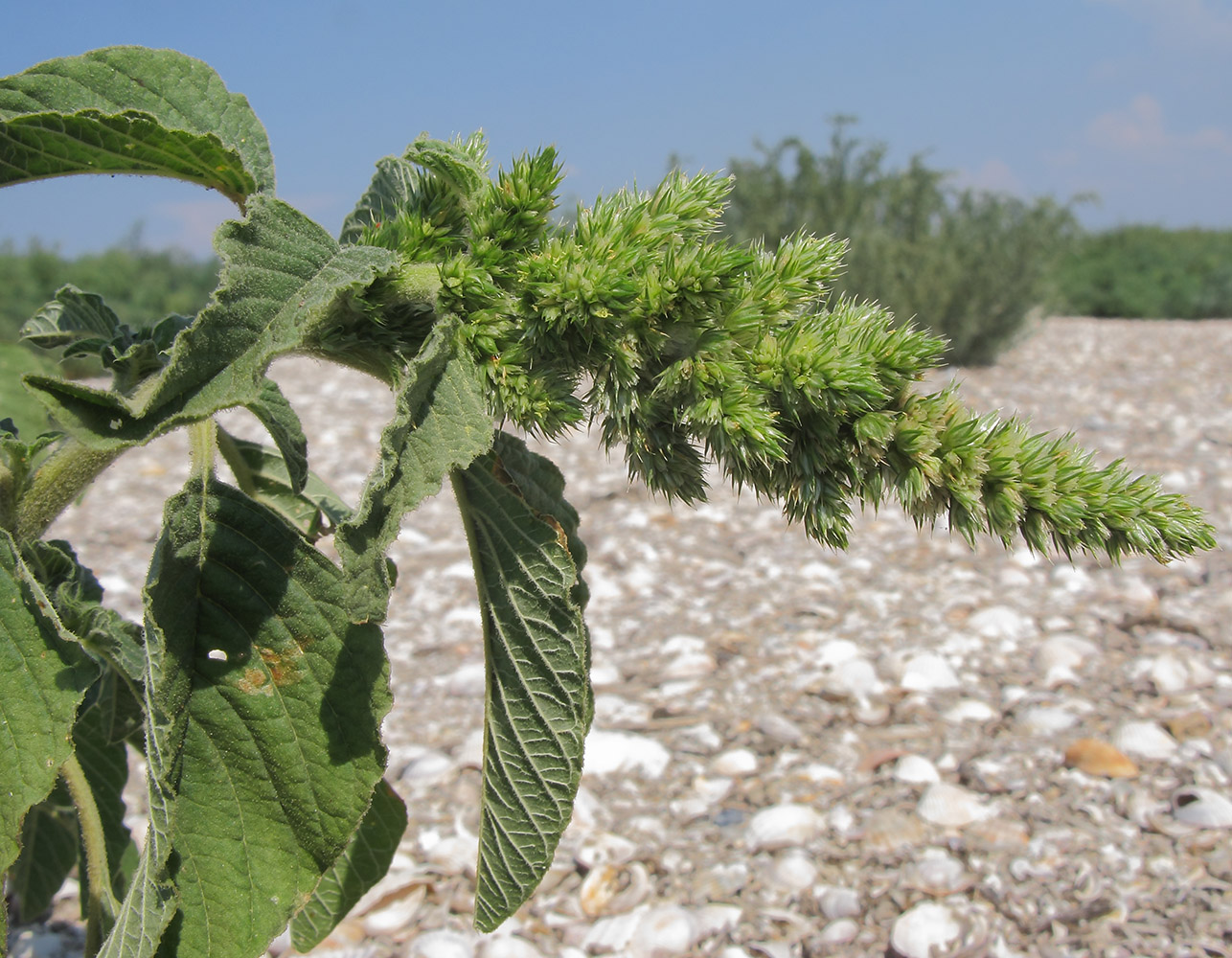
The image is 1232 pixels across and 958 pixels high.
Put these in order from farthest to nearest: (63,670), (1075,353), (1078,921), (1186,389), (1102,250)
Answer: (1102,250) → (1075,353) → (1186,389) → (1078,921) → (63,670)

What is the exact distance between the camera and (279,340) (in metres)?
0.80

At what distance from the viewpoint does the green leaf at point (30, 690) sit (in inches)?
39.7

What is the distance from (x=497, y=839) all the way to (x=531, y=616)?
12.3 inches

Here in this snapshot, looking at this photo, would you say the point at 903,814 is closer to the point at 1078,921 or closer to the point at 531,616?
the point at 1078,921

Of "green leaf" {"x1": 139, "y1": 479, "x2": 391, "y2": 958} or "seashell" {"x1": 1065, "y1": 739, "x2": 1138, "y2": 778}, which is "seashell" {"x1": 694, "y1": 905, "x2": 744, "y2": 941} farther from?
"green leaf" {"x1": 139, "y1": 479, "x2": 391, "y2": 958}

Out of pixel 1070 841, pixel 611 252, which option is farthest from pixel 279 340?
pixel 1070 841

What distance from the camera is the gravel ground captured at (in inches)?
87.4

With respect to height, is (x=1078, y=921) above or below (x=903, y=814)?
below

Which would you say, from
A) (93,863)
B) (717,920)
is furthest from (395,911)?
(93,863)

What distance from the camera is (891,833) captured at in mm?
2512

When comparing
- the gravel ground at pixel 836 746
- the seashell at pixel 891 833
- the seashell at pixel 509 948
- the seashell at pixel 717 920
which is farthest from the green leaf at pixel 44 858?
the seashell at pixel 891 833

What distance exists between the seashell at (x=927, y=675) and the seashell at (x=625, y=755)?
95 cm

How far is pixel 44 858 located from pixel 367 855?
92 cm

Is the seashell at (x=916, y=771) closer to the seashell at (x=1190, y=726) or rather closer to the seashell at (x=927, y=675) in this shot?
the seashell at (x=927, y=675)
